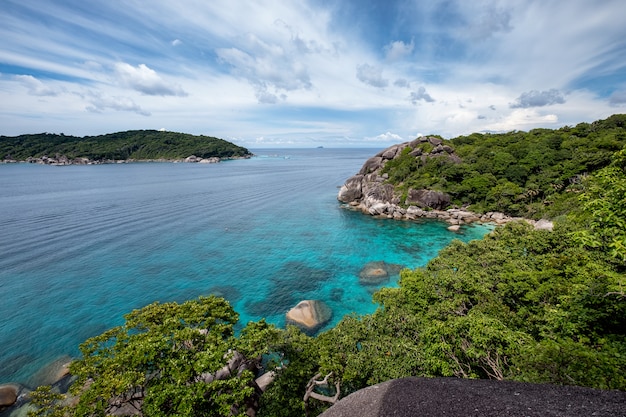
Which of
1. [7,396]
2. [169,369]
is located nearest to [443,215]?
[169,369]

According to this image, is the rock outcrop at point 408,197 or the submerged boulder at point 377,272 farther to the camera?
the rock outcrop at point 408,197

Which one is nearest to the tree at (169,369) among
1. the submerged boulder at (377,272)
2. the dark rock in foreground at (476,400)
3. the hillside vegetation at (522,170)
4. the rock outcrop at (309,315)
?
the dark rock in foreground at (476,400)

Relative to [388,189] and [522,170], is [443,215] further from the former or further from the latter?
[522,170]

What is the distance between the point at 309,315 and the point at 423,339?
15009 millimetres

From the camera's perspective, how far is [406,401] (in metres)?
8.54

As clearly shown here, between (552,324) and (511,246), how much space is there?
16122mm

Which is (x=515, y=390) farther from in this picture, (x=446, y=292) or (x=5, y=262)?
(x=5, y=262)

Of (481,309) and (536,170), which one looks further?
(536,170)

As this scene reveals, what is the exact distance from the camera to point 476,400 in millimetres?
7973

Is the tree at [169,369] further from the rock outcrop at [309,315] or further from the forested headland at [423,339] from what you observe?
the rock outcrop at [309,315]

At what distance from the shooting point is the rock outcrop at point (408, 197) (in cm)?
6194

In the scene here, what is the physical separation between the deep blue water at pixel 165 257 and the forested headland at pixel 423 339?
10398 mm

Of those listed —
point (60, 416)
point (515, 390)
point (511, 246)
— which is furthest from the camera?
point (511, 246)

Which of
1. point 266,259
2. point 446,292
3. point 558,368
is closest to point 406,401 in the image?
point 558,368
